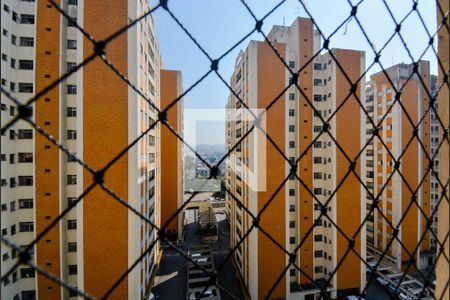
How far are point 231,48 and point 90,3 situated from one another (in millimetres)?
4641

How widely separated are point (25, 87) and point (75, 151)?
1.46 m

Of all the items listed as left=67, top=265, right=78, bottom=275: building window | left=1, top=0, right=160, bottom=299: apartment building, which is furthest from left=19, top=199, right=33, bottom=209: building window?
left=67, top=265, right=78, bottom=275: building window

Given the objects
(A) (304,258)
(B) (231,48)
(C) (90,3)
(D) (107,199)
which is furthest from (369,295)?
(C) (90,3)

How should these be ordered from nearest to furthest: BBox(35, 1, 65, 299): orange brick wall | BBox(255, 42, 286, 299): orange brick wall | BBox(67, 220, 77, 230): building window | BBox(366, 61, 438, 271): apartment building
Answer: BBox(35, 1, 65, 299): orange brick wall < BBox(67, 220, 77, 230): building window < BBox(255, 42, 286, 299): orange brick wall < BBox(366, 61, 438, 271): apartment building

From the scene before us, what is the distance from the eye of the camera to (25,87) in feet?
13.4

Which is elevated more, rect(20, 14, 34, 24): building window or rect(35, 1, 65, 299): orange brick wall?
rect(20, 14, 34, 24): building window

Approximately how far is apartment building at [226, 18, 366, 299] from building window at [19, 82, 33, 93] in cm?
420

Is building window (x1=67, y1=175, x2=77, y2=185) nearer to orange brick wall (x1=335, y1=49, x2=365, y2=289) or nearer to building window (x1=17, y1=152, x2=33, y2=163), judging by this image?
building window (x1=17, y1=152, x2=33, y2=163)

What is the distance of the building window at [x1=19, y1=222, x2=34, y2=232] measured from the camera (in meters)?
4.02

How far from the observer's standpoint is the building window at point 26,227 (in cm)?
402

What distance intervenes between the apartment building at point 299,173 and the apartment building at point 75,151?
8.49 ft

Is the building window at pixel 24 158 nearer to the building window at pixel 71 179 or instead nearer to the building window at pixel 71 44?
the building window at pixel 71 179

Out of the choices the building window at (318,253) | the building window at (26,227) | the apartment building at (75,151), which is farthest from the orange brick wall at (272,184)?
the building window at (26,227)

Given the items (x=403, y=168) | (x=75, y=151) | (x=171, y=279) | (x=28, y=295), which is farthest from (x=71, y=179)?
(x=403, y=168)
